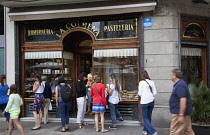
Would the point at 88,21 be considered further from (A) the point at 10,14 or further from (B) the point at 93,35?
(A) the point at 10,14

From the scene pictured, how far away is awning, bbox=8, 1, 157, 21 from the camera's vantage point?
8016 millimetres

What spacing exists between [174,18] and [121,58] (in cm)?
239

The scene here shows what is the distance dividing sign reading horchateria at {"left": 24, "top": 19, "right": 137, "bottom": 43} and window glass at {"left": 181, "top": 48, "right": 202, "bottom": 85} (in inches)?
81.9

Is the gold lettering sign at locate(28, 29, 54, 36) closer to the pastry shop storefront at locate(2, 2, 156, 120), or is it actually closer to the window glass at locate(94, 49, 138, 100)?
the pastry shop storefront at locate(2, 2, 156, 120)

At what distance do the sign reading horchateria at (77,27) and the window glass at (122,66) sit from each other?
0.59m

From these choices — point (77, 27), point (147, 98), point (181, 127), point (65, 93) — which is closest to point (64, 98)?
point (65, 93)

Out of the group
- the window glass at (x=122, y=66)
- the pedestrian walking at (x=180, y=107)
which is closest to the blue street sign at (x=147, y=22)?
the window glass at (x=122, y=66)

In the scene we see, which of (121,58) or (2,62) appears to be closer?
(121,58)

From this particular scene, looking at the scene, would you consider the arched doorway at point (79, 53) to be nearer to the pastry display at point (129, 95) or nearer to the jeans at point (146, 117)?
the pastry display at point (129, 95)

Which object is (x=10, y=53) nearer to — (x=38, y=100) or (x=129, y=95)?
(x=38, y=100)

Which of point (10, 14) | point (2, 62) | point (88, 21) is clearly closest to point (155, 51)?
point (88, 21)

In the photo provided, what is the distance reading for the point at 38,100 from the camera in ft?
26.1

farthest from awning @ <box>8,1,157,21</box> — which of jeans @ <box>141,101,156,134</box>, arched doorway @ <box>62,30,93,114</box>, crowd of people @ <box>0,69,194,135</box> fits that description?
jeans @ <box>141,101,156,134</box>

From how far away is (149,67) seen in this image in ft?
26.7
